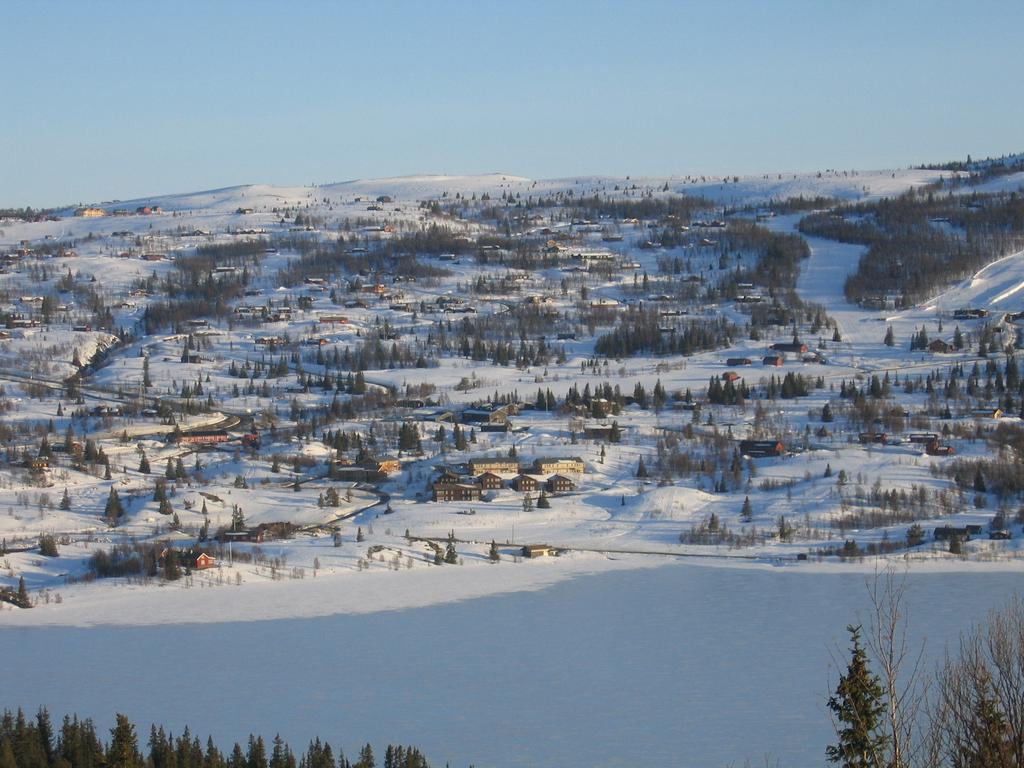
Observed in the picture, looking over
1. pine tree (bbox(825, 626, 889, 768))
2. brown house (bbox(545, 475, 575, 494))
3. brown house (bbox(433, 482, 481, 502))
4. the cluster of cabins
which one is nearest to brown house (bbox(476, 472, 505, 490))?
the cluster of cabins

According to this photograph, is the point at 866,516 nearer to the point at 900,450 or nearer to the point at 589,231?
the point at 900,450

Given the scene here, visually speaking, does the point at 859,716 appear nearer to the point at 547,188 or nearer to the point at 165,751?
the point at 165,751

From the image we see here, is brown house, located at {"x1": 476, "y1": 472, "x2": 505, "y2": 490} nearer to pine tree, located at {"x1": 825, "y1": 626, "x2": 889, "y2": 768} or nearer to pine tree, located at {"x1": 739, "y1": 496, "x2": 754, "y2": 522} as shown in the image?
pine tree, located at {"x1": 739, "y1": 496, "x2": 754, "y2": 522}

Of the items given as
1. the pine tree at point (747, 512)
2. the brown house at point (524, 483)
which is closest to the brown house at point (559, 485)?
the brown house at point (524, 483)

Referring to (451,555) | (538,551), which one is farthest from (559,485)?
(451,555)

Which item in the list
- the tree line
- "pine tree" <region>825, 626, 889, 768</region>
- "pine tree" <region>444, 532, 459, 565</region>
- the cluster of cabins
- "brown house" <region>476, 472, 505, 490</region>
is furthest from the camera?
"brown house" <region>476, 472, 505, 490</region>
